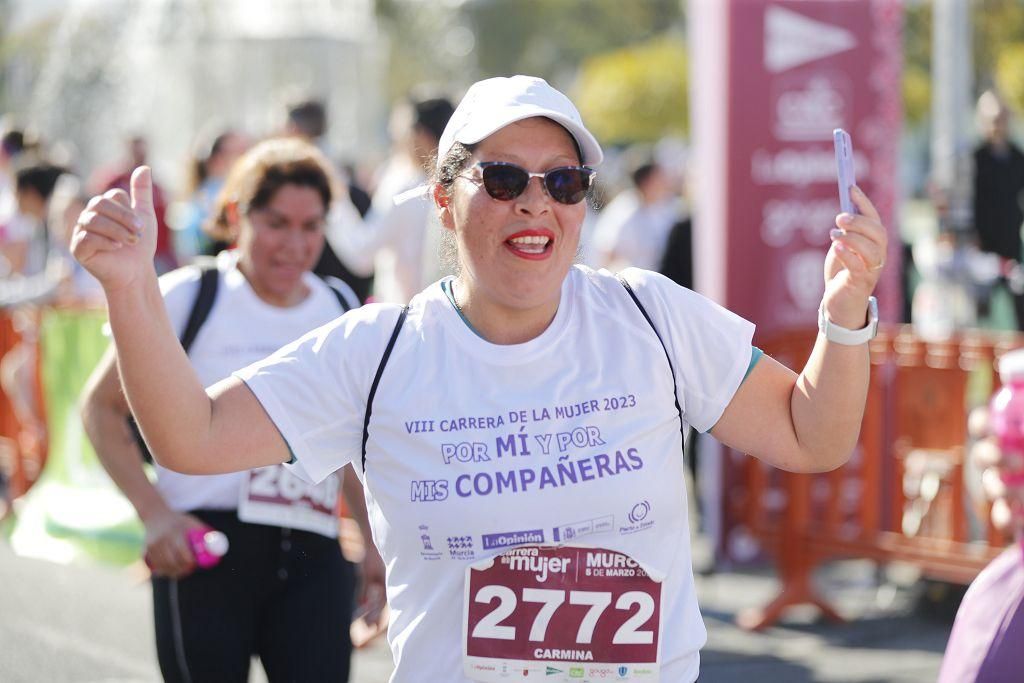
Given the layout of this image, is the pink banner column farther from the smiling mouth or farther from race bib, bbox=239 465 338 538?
the smiling mouth

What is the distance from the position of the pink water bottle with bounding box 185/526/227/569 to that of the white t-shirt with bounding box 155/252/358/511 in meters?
0.22

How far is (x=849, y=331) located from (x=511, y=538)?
2.35 ft

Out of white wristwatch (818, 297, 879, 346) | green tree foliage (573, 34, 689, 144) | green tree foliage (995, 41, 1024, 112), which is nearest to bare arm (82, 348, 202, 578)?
white wristwatch (818, 297, 879, 346)

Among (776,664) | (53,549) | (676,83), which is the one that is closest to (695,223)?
(776,664)

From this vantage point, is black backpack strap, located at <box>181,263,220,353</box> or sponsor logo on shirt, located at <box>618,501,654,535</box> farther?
black backpack strap, located at <box>181,263,220,353</box>

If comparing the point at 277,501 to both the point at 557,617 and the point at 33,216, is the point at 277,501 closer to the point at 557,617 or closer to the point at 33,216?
the point at 557,617

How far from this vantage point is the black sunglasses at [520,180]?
9.29 ft

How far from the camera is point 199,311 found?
4.20m

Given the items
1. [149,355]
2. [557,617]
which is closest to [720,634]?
[557,617]

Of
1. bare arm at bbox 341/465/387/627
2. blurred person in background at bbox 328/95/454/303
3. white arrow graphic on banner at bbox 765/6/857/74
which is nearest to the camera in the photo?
bare arm at bbox 341/465/387/627

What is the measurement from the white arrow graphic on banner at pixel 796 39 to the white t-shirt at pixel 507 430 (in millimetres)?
5010

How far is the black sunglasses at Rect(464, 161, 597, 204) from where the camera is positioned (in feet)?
9.29

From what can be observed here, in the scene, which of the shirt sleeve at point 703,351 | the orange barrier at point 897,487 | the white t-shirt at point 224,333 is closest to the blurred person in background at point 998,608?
the shirt sleeve at point 703,351

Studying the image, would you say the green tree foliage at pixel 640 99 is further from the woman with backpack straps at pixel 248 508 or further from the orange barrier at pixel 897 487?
the woman with backpack straps at pixel 248 508
